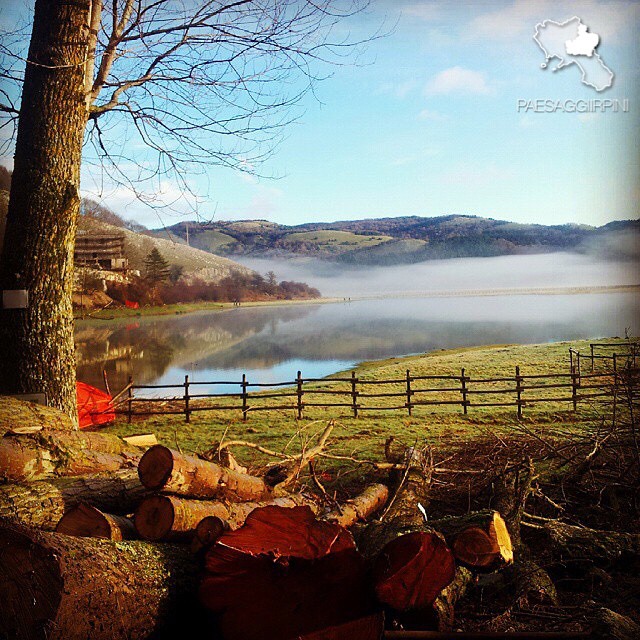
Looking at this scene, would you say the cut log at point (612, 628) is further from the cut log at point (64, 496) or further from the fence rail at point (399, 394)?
the fence rail at point (399, 394)

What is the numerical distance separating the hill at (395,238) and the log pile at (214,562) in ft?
6.90

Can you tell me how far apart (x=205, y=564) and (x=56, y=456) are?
50.3 inches

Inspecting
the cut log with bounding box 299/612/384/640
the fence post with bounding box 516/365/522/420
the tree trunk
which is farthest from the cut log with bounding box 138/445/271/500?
the fence post with bounding box 516/365/522/420

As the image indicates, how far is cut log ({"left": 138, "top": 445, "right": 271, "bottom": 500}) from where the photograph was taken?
1819 millimetres

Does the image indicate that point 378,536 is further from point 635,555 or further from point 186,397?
point 186,397

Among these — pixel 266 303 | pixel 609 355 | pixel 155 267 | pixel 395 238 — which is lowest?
pixel 609 355

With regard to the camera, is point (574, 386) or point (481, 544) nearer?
point (481, 544)

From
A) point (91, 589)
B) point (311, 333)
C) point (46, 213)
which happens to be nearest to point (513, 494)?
point (91, 589)

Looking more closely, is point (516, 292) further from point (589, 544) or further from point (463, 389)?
point (589, 544)

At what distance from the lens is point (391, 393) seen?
4.74 metres

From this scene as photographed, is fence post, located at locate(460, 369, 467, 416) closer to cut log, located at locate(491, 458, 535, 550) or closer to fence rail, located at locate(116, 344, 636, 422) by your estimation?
fence rail, located at locate(116, 344, 636, 422)

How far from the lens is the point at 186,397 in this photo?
496cm

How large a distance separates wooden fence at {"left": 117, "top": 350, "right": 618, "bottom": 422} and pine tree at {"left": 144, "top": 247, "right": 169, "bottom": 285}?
91 cm

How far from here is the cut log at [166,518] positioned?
1668 millimetres
